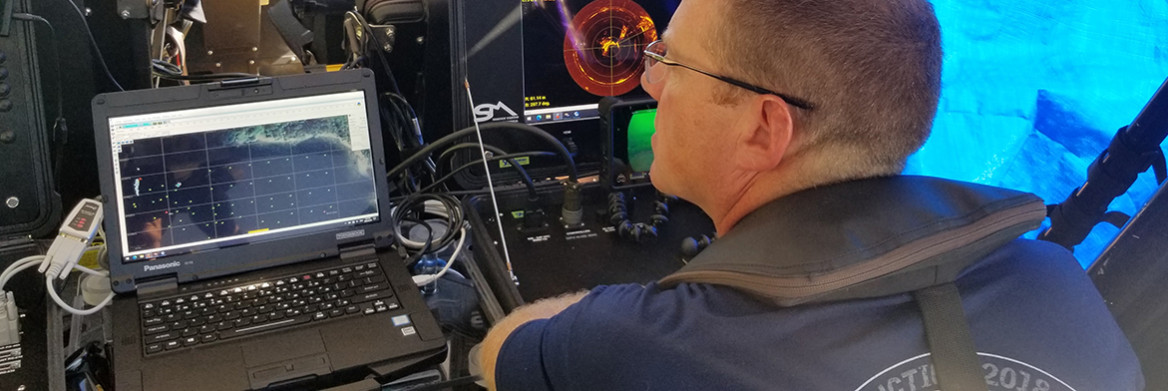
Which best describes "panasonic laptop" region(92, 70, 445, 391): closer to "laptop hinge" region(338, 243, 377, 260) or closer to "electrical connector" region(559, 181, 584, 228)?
"laptop hinge" region(338, 243, 377, 260)

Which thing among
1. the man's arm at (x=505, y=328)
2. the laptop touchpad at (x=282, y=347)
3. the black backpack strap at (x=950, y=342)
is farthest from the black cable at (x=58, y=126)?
the black backpack strap at (x=950, y=342)

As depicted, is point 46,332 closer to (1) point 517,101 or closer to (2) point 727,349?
(1) point 517,101

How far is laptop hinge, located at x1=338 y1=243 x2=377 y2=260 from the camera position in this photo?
1.23 m

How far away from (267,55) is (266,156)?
73 cm

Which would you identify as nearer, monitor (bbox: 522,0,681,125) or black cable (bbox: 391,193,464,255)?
black cable (bbox: 391,193,464,255)

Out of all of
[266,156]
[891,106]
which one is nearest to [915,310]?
[891,106]

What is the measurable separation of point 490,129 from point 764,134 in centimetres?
72

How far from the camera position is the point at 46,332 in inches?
44.3

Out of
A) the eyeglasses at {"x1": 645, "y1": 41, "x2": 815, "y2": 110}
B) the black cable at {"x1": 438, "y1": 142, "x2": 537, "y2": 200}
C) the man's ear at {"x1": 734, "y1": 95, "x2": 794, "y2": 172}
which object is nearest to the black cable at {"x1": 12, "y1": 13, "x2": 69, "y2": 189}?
the black cable at {"x1": 438, "y1": 142, "x2": 537, "y2": 200}

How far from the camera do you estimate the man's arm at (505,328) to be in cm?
96

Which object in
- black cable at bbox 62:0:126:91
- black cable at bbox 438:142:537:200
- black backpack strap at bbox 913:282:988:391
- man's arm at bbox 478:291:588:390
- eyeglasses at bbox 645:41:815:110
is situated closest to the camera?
black backpack strap at bbox 913:282:988:391

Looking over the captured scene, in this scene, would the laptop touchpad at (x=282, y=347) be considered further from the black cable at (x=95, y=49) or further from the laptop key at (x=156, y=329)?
the black cable at (x=95, y=49)

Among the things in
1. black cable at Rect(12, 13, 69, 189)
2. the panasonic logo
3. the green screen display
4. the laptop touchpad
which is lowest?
the laptop touchpad

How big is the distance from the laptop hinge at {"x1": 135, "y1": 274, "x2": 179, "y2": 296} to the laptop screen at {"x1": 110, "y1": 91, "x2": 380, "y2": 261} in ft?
0.10
